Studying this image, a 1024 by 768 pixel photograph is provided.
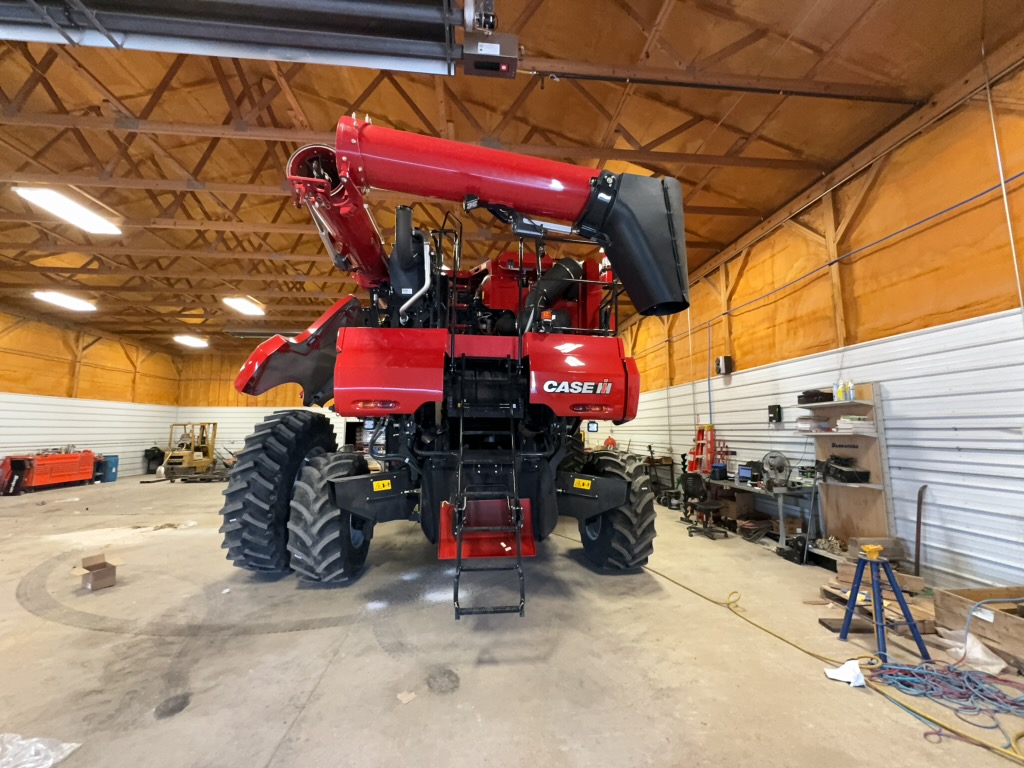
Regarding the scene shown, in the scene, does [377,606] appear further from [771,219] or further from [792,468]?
[771,219]

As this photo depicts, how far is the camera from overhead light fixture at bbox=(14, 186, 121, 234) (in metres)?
5.73

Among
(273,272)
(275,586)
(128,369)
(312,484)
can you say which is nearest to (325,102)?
(273,272)

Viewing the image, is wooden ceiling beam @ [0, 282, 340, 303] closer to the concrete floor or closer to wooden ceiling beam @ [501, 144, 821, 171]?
the concrete floor

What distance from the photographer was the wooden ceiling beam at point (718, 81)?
4109mm

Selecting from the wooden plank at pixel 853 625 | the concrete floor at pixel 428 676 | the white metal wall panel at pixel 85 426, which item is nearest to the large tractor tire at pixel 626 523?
the concrete floor at pixel 428 676

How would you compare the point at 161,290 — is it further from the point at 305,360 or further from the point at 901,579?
the point at 901,579

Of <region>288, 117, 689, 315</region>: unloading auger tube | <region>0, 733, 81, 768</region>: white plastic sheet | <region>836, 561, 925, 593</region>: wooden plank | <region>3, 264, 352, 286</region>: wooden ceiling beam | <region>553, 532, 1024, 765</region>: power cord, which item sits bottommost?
<region>553, 532, 1024, 765</region>: power cord

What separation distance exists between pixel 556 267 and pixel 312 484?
9.08 ft

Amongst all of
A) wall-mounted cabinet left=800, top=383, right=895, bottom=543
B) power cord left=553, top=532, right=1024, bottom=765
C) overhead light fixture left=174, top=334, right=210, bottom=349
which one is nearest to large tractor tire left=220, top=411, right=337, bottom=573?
power cord left=553, top=532, right=1024, bottom=765

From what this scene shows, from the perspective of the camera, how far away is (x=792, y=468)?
18.6ft

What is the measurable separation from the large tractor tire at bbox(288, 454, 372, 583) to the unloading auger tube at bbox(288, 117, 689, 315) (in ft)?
6.56

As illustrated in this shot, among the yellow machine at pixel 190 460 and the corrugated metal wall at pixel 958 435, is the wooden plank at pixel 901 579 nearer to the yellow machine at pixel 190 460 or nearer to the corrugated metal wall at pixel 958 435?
the corrugated metal wall at pixel 958 435

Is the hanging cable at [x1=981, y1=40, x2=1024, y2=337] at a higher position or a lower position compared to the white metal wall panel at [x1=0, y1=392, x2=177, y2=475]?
higher

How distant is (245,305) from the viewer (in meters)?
11.0
